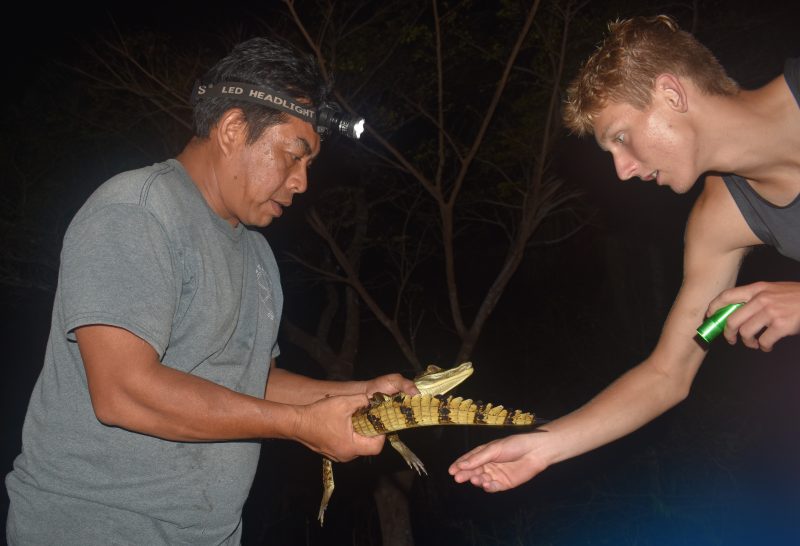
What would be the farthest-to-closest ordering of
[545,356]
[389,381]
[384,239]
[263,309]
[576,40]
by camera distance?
1. [545,356]
2. [384,239]
3. [576,40]
4. [389,381]
5. [263,309]

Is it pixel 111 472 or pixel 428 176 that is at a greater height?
pixel 428 176

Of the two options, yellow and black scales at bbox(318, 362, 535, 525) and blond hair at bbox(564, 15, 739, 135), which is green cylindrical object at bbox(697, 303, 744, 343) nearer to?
yellow and black scales at bbox(318, 362, 535, 525)

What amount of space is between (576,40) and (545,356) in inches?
247

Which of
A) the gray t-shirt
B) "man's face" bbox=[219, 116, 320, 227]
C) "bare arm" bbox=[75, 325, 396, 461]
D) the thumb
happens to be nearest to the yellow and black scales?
the thumb

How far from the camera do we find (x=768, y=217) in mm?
2582

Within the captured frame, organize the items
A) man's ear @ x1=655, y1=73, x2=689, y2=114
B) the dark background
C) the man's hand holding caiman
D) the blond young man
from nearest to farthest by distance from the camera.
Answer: the man's hand holding caiman, the blond young man, man's ear @ x1=655, y1=73, x2=689, y2=114, the dark background

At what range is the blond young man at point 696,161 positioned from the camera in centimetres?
238

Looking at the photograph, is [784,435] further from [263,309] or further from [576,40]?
[263,309]

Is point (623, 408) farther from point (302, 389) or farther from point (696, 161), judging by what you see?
point (302, 389)

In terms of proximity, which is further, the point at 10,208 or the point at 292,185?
the point at 10,208

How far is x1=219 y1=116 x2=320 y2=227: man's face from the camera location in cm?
261

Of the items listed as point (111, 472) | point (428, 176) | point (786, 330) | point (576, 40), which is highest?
point (576, 40)

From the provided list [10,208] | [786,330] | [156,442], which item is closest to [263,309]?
[156,442]

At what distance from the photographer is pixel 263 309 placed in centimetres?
275
